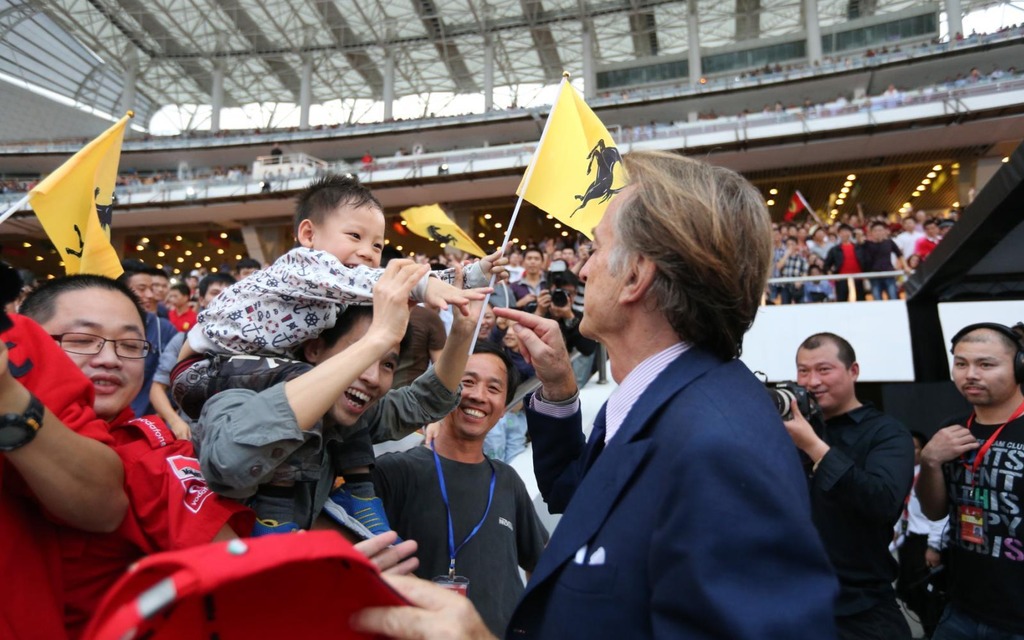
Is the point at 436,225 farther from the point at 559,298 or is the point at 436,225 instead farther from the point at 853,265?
the point at 853,265

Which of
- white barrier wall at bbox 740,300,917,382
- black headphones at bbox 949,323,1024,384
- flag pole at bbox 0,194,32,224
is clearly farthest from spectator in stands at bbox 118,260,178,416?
white barrier wall at bbox 740,300,917,382

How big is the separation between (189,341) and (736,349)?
4.49 feet

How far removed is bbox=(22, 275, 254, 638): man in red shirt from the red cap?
0.48 m

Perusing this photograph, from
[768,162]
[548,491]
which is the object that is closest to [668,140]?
[768,162]

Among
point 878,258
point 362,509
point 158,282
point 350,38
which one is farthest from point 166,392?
point 350,38

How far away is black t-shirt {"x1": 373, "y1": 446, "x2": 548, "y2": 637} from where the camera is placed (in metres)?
1.87

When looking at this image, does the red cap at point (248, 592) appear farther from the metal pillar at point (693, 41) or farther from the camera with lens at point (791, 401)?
the metal pillar at point (693, 41)

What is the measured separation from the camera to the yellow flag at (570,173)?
218 centimetres

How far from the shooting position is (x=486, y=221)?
26.3 m

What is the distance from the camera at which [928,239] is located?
884 centimetres

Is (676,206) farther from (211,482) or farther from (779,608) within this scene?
(211,482)

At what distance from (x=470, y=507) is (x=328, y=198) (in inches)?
44.9

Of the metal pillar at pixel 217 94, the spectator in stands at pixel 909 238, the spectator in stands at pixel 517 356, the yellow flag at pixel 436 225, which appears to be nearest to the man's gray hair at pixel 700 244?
the spectator in stands at pixel 517 356

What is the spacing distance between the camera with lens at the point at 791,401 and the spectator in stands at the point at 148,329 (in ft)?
8.56
